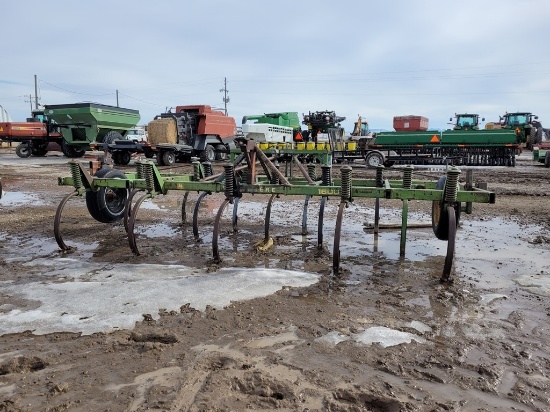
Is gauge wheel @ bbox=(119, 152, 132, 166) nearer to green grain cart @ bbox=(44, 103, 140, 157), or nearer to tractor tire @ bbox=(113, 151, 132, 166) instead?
tractor tire @ bbox=(113, 151, 132, 166)

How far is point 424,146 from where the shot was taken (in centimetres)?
1973

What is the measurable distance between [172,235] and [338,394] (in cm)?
447

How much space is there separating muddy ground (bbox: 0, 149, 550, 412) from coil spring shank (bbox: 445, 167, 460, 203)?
0.79 m

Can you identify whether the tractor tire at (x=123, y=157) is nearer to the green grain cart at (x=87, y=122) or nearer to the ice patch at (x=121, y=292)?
the green grain cart at (x=87, y=122)

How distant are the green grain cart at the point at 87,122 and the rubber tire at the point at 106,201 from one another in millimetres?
16508

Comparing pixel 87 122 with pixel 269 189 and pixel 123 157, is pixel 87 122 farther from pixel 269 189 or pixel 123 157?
pixel 269 189

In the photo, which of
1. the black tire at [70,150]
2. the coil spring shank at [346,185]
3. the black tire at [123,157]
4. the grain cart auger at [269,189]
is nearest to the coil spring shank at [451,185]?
the grain cart auger at [269,189]

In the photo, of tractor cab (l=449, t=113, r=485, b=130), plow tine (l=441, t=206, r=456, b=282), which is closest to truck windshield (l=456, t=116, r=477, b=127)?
tractor cab (l=449, t=113, r=485, b=130)

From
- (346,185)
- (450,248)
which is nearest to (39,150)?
(346,185)

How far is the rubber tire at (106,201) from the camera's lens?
6.25 metres

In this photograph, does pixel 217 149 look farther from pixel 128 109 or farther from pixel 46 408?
pixel 46 408

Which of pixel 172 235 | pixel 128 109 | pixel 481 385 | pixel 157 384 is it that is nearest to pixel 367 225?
pixel 172 235

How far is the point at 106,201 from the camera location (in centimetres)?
647

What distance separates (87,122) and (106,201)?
17.5m
